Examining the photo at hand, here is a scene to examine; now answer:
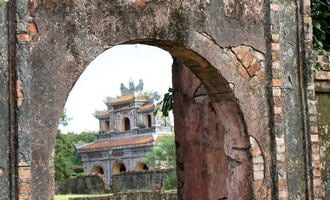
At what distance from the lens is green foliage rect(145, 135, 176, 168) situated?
33.1 meters

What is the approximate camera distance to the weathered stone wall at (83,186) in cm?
2712

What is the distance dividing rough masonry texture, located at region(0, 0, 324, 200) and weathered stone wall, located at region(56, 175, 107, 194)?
20.0 m

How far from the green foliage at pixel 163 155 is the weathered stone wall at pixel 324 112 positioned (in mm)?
25773

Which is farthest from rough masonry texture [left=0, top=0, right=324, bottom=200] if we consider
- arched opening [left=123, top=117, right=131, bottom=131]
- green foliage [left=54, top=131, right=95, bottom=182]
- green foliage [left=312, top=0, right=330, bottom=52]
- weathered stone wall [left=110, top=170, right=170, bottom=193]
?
arched opening [left=123, top=117, right=131, bottom=131]

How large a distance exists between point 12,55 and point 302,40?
297cm

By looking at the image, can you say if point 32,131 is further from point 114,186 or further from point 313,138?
point 114,186

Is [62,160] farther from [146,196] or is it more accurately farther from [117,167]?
[146,196]

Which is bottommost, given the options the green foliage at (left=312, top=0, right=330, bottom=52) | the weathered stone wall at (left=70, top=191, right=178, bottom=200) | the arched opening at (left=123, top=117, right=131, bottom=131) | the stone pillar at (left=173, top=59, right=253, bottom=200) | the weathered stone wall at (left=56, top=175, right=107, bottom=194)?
the weathered stone wall at (left=70, top=191, right=178, bottom=200)

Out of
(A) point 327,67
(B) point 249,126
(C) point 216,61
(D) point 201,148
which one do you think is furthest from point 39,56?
(A) point 327,67

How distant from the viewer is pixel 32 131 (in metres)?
4.94

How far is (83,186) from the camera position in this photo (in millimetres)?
28203

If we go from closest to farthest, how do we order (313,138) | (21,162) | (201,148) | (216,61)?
(21,162), (216,61), (313,138), (201,148)

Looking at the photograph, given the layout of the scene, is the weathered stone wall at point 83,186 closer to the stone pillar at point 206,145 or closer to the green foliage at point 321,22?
the stone pillar at point 206,145

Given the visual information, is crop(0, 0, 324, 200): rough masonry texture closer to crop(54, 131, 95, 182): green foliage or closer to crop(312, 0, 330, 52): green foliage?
crop(312, 0, 330, 52): green foliage
